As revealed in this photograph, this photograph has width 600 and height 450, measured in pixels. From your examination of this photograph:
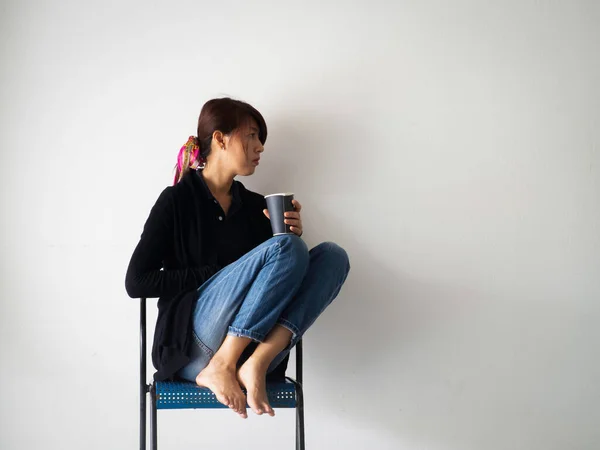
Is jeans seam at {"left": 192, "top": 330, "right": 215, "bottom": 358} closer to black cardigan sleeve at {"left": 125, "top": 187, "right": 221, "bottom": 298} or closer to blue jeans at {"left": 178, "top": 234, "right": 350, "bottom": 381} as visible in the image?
blue jeans at {"left": 178, "top": 234, "right": 350, "bottom": 381}

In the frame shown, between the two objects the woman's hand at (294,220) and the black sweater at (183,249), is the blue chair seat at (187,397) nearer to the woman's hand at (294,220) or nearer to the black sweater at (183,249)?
the black sweater at (183,249)

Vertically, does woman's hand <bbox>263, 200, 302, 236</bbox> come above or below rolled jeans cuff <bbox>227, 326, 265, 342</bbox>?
above

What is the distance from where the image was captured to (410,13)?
2031mm

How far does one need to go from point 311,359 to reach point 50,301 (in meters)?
0.86

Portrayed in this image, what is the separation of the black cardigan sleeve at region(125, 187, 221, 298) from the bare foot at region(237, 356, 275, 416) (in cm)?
29

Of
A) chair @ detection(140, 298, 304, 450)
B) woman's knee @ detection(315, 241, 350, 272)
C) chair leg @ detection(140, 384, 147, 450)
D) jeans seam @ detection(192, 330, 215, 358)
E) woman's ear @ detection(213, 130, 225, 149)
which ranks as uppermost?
woman's ear @ detection(213, 130, 225, 149)

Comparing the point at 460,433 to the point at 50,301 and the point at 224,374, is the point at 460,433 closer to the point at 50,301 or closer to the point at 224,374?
the point at 224,374

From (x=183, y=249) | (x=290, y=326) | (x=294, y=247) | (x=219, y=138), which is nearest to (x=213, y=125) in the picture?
(x=219, y=138)

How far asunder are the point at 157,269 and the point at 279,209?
40 centimetres

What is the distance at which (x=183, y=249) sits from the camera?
1.76m

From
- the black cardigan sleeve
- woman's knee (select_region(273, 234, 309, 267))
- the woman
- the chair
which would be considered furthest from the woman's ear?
the chair

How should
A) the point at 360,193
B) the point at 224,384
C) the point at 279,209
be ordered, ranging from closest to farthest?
the point at 224,384 → the point at 279,209 → the point at 360,193

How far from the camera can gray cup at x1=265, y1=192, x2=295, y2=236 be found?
1.58m

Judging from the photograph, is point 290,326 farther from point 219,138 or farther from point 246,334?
point 219,138
